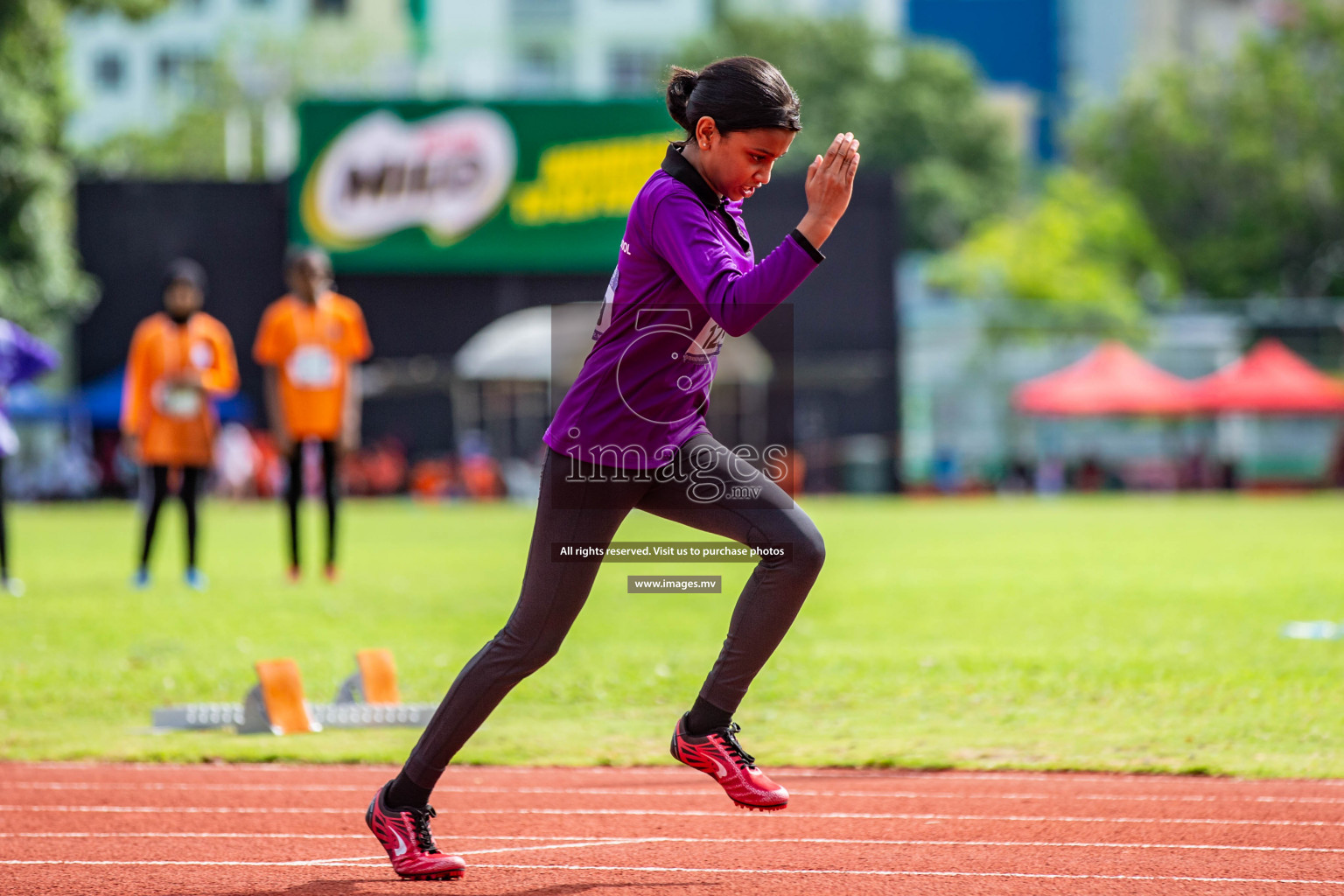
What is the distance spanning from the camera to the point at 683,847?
182 inches

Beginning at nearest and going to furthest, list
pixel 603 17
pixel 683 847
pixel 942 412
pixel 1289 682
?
pixel 683 847 < pixel 1289 682 < pixel 942 412 < pixel 603 17

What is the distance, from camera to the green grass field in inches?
251

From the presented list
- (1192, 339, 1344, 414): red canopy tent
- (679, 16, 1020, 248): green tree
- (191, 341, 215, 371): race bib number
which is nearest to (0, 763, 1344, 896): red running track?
(191, 341, 215, 371): race bib number

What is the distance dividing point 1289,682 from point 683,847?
4.16 m

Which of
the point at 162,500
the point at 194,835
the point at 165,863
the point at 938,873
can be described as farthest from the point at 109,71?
the point at 938,873

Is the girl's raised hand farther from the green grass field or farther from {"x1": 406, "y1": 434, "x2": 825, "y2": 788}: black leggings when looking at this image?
the green grass field

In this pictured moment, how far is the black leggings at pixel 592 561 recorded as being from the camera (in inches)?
163

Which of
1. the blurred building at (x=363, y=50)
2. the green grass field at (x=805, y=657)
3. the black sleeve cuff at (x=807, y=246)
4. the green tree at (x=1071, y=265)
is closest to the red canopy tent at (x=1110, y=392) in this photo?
the green tree at (x=1071, y=265)

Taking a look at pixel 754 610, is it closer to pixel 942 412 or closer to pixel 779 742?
pixel 779 742

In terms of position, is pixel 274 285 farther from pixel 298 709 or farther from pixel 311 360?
pixel 298 709

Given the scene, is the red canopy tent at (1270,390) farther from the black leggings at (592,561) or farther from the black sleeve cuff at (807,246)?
the black sleeve cuff at (807,246)

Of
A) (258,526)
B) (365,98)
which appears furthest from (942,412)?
(258,526)

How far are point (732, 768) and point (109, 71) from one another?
87.5 meters

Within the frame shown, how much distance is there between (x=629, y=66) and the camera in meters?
72.4
